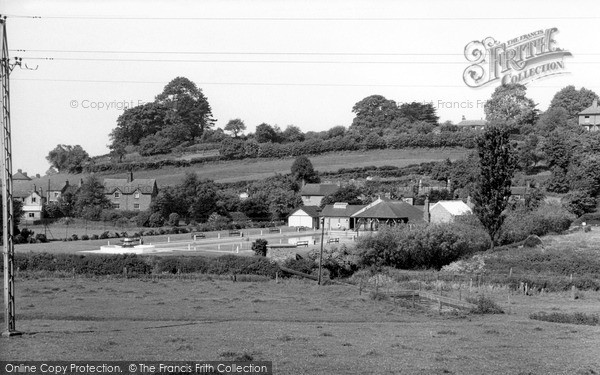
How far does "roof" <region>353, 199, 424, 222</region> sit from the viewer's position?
71.3 meters

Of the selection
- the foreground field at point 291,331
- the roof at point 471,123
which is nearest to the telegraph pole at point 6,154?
the foreground field at point 291,331

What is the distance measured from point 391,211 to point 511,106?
63.3m

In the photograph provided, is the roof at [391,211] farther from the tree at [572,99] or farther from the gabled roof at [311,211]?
the tree at [572,99]

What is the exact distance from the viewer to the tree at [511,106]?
12350cm

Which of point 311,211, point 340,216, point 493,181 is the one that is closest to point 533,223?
point 493,181

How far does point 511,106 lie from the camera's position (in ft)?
414

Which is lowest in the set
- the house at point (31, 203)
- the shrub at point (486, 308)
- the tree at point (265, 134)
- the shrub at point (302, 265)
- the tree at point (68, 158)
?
the shrub at point (486, 308)

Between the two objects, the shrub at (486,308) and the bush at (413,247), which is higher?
the bush at (413,247)

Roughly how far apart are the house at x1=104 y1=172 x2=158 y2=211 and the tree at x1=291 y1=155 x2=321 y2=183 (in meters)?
20.5

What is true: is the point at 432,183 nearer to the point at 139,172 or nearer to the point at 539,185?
the point at 539,185

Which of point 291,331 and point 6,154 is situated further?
point 291,331

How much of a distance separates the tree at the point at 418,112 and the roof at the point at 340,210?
67.1 m

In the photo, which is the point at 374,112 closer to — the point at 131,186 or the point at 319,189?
the point at 319,189

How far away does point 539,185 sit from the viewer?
277ft
